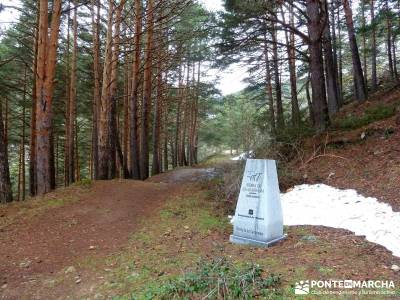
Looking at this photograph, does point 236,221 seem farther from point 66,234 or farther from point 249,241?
point 66,234

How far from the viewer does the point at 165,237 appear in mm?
5773

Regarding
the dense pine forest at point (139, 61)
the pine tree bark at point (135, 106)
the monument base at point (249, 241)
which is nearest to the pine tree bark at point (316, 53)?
the dense pine forest at point (139, 61)

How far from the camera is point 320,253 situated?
4.40 meters

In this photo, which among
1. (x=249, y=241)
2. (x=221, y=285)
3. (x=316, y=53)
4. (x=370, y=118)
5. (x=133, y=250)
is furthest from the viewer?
(x=316, y=53)

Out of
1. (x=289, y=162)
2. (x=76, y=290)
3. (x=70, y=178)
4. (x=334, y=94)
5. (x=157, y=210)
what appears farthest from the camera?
(x=70, y=178)

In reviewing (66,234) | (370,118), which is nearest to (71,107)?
(66,234)

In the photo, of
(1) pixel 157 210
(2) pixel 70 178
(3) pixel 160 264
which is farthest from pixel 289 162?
(2) pixel 70 178

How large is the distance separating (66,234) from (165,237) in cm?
185

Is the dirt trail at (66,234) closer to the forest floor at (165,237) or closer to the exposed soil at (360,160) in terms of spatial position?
the forest floor at (165,237)

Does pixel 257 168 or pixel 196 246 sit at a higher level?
pixel 257 168

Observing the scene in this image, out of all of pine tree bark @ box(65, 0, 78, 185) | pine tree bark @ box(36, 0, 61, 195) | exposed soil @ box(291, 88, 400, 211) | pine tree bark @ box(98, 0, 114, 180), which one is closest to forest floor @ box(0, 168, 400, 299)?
pine tree bark @ box(36, 0, 61, 195)

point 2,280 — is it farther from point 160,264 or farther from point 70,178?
point 70,178

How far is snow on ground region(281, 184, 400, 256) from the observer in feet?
15.3

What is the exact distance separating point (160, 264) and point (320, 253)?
83.0 inches
